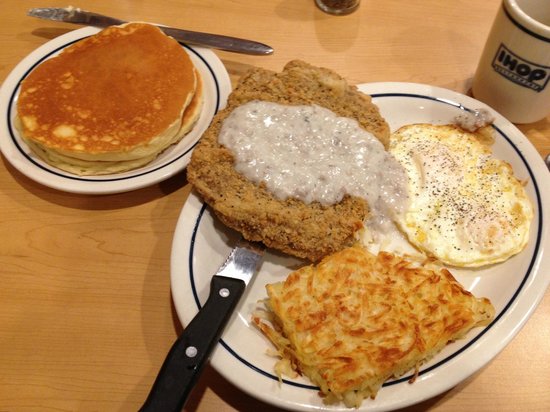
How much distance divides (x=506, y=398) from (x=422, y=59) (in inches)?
63.1

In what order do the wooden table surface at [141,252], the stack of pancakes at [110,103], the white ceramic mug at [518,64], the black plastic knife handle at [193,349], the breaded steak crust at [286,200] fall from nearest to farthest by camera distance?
the black plastic knife handle at [193,349] → the wooden table surface at [141,252] → the breaded steak crust at [286,200] → the white ceramic mug at [518,64] → the stack of pancakes at [110,103]

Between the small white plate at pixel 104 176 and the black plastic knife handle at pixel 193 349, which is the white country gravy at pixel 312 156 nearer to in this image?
the small white plate at pixel 104 176

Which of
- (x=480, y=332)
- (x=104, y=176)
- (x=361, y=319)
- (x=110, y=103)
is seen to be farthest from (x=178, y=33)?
(x=480, y=332)

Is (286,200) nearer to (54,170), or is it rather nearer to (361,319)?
(361,319)

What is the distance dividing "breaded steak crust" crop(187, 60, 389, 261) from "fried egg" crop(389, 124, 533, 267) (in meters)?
0.19

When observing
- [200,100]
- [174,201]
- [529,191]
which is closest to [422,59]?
[529,191]

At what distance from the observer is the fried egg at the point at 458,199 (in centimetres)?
173

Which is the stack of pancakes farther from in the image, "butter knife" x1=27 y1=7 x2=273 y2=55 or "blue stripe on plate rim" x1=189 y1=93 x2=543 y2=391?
"blue stripe on plate rim" x1=189 y1=93 x2=543 y2=391

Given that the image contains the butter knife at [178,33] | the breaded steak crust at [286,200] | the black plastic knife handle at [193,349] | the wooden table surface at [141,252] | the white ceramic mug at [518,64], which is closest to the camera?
the black plastic knife handle at [193,349]

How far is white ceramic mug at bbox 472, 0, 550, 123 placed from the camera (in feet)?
5.82

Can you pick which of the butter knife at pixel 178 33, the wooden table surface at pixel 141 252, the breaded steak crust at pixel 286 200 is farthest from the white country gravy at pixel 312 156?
the butter knife at pixel 178 33

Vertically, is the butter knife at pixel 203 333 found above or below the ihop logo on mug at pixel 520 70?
below

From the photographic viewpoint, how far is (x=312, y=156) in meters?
1.79

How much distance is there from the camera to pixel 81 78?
2049 mm
